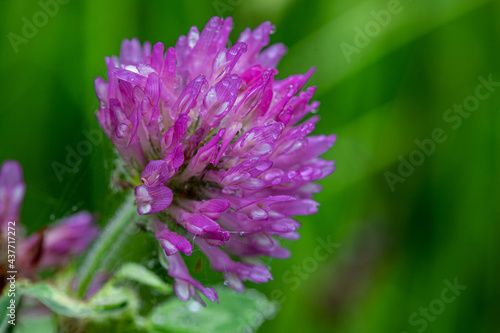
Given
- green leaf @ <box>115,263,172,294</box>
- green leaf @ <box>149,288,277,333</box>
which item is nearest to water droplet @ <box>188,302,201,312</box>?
green leaf @ <box>149,288,277,333</box>

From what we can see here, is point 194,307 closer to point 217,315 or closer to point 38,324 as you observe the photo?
point 217,315

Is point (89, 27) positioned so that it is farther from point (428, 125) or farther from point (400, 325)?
point (400, 325)

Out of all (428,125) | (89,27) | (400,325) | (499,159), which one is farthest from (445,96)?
(89,27)

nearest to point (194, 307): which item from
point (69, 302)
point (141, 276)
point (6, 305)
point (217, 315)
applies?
Answer: point (217, 315)

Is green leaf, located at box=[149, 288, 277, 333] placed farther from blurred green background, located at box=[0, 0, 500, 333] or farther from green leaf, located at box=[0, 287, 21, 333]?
blurred green background, located at box=[0, 0, 500, 333]

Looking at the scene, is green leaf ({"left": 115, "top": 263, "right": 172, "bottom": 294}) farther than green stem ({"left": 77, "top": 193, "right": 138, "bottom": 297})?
Yes

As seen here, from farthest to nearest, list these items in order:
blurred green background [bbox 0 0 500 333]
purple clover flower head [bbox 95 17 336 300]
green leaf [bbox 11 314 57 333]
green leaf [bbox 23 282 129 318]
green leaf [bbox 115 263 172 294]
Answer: blurred green background [bbox 0 0 500 333], green leaf [bbox 11 314 57 333], green leaf [bbox 115 263 172 294], green leaf [bbox 23 282 129 318], purple clover flower head [bbox 95 17 336 300]
